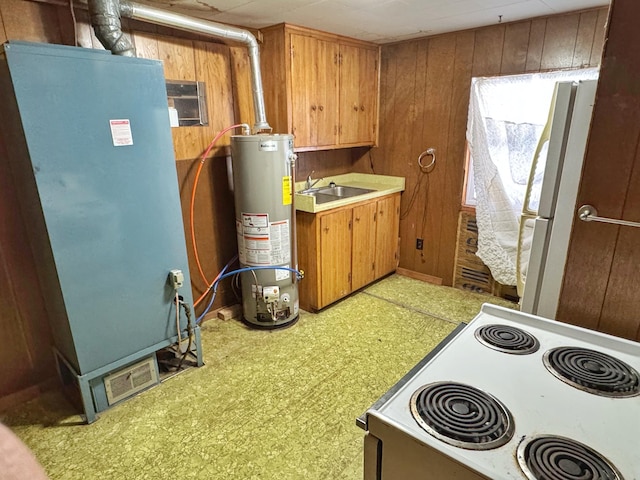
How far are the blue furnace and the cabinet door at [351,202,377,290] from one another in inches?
62.9

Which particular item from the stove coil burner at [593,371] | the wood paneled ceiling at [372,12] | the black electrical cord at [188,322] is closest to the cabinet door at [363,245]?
the wood paneled ceiling at [372,12]

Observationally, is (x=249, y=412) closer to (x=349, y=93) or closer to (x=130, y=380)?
(x=130, y=380)

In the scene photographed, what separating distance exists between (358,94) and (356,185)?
890mm

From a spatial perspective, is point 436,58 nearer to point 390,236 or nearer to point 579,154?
point 390,236

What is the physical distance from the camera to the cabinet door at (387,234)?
369 cm

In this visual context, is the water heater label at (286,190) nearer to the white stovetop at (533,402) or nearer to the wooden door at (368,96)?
the wooden door at (368,96)

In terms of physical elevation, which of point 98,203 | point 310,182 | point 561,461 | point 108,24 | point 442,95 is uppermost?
point 108,24

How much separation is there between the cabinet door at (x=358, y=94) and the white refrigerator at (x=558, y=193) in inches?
77.0

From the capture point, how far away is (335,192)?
12.7ft

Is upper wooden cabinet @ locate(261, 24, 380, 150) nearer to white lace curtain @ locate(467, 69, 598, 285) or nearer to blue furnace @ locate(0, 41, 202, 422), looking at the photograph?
white lace curtain @ locate(467, 69, 598, 285)

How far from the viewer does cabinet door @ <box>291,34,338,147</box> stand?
3008mm

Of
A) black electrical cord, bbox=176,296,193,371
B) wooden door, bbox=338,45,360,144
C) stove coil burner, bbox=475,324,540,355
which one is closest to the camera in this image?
stove coil burner, bbox=475,324,540,355

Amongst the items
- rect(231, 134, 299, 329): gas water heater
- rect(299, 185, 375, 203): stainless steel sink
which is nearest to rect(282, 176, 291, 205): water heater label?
rect(231, 134, 299, 329): gas water heater

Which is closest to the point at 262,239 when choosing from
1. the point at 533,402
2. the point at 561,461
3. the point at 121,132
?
the point at 121,132
